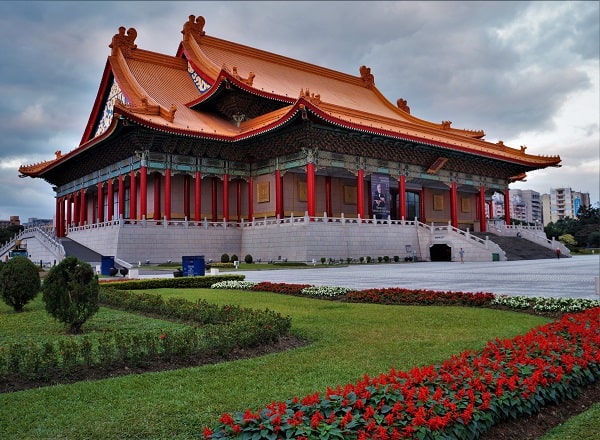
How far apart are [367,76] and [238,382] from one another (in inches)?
1827

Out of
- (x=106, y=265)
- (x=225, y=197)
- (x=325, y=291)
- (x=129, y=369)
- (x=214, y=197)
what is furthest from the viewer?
(x=214, y=197)

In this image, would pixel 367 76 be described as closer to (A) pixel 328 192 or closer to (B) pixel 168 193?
(A) pixel 328 192

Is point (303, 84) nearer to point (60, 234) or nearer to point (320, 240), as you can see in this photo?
point (320, 240)

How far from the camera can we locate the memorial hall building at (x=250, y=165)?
103 ft

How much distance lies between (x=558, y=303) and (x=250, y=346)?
6.38 metres

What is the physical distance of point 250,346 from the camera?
7.23m

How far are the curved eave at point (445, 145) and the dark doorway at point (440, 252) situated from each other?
24.1 feet

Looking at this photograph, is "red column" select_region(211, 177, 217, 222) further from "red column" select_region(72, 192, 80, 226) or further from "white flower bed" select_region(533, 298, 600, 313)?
"white flower bed" select_region(533, 298, 600, 313)

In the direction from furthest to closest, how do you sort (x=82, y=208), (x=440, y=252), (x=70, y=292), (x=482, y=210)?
(x=482, y=210), (x=82, y=208), (x=440, y=252), (x=70, y=292)

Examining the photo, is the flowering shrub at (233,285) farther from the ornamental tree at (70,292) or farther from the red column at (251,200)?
the red column at (251,200)

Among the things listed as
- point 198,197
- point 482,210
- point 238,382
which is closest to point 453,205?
point 482,210

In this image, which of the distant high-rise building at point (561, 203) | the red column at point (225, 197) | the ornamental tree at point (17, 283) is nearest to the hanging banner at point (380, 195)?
the red column at point (225, 197)

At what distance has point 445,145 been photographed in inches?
1499

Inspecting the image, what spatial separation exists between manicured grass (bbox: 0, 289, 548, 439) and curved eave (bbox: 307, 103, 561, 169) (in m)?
21.5
